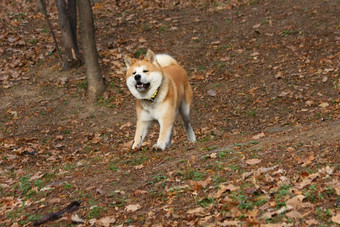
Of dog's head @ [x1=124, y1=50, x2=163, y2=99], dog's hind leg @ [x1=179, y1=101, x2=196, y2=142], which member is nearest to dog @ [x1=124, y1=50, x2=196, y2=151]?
dog's head @ [x1=124, y1=50, x2=163, y2=99]

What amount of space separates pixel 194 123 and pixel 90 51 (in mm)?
3243

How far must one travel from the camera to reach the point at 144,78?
6953 millimetres

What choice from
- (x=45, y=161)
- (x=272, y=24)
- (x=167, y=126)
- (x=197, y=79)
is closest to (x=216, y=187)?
(x=167, y=126)

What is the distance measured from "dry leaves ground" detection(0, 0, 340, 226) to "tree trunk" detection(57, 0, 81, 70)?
0.37 metres

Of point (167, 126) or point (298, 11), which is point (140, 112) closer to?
point (167, 126)

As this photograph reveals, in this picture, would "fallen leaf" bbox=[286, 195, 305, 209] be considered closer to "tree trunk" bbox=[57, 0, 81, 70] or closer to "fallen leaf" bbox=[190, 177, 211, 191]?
"fallen leaf" bbox=[190, 177, 211, 191]

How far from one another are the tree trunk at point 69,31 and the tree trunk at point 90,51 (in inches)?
48.6

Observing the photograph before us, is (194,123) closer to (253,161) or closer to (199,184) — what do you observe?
(253,161)

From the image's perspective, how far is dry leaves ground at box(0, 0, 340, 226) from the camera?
431cm

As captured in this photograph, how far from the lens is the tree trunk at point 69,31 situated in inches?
456

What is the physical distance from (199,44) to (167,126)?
247 inches

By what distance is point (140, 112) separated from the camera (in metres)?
7.31

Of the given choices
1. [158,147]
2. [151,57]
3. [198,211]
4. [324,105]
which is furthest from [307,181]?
[324,105]

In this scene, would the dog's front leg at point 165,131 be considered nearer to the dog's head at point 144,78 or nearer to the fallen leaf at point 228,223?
the dog's head at point 144,78
